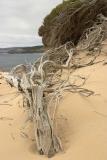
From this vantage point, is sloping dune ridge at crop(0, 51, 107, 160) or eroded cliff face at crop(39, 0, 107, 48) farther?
eroded cliff face at crop(39, 0, 107, 48)

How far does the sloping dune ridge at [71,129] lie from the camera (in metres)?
5.81

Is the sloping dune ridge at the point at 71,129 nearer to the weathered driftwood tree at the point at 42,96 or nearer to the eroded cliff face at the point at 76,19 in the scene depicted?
the weathered driftwood tree at the point at 42,96

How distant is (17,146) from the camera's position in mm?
6250

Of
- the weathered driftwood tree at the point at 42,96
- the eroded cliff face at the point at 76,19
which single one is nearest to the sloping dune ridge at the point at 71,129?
the weathered driftwood tree at the point at 42,96

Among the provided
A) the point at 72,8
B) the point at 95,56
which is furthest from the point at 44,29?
the point at 95,56

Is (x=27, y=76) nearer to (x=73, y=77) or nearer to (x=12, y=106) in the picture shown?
(x=12, y=106)

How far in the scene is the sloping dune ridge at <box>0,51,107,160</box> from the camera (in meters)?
5.81

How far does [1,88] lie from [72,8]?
318cm

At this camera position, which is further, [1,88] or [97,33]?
[1,88]

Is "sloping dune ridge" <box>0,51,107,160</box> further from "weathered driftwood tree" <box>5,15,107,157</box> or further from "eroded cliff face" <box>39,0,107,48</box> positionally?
"eroded cliff face" <box>39,0,107,48</box>

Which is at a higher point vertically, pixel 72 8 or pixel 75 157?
pixel 72 8

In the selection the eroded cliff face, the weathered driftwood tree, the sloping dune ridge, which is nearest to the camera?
the sloping dune ridge

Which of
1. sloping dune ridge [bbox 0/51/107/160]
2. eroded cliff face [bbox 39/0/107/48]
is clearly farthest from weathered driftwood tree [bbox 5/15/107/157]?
eroded cliff face [bbox 39/0/107/48]

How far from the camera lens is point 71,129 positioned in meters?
6.43
